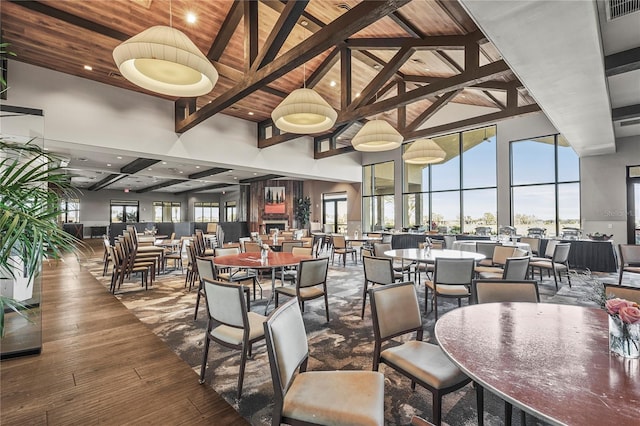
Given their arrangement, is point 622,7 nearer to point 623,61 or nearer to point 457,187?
point 623,61

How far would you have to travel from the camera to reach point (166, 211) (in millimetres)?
21828

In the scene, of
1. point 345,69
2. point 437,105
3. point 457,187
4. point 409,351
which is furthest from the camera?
point 457,187

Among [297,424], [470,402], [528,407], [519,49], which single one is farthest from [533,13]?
[297,424]

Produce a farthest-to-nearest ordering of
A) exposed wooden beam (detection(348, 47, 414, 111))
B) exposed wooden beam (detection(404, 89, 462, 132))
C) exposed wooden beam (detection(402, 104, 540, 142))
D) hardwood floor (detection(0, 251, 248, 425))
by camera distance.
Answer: exposed wooden beam (detection(404, 89, 462, 132)) < exposed wooden beam (detection(402, 104, 540, 142)) < exposed wooden beam (detection(348, 47, 414, 111)) < hardwood floor (detection(0, 251, 248, 425))

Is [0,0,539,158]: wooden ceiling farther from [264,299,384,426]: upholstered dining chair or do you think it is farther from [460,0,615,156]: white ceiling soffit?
[264,299,384,426]: upholstered dining chair

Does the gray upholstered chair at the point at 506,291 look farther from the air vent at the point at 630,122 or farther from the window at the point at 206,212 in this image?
the window at the point at 206,212

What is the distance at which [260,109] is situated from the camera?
27.0 ft

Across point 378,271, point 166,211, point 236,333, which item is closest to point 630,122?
point 378,271

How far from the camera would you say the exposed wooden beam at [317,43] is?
118 inches

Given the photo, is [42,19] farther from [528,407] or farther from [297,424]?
[528,407]

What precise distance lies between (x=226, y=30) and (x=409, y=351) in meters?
5.72

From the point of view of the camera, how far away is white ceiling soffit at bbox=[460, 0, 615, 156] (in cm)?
243

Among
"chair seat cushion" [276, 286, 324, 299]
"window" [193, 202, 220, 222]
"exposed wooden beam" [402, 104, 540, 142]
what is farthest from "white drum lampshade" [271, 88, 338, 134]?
"window" [193, 202, 220, 222]

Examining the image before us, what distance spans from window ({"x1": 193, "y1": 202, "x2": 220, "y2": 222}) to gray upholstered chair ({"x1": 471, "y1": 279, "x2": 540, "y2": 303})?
22.2 metres
